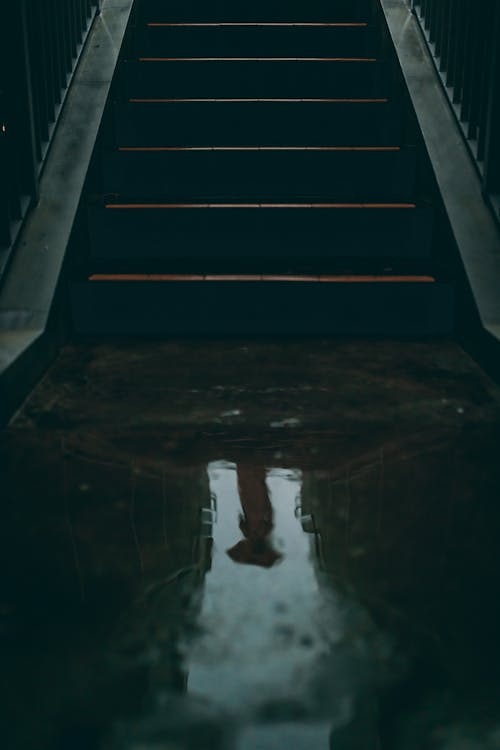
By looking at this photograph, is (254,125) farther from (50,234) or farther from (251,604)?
(251,604)

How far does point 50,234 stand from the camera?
3.07m

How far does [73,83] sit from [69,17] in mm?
357

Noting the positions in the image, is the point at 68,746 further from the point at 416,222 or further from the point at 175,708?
the point at 416,222

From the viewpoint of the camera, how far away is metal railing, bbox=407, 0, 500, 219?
319 cm

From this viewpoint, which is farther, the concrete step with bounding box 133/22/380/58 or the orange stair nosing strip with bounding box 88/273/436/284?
the concrete step with bounding box 133/22/380/58

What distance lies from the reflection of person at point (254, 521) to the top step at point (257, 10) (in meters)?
3.71

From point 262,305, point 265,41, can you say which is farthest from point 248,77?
point 262,305

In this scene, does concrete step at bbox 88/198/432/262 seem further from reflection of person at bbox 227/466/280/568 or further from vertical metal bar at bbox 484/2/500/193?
reflection of person at bbox 227/466/280/568

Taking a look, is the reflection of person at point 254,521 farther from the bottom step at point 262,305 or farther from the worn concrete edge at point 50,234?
the bottom step at point 262,305

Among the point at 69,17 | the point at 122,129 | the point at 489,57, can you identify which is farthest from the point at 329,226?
the point at 69,17

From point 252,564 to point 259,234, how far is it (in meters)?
2.14

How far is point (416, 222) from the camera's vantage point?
3.35 meters

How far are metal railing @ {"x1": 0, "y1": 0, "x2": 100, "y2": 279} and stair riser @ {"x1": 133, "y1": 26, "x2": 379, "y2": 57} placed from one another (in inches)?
33.3

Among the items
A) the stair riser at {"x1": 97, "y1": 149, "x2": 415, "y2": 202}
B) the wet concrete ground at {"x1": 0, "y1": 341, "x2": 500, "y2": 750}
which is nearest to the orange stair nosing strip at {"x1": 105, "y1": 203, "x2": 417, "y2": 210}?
the stair riser at {"x1": 97, "y1": 149, "x2": 415, "y2": 202}
